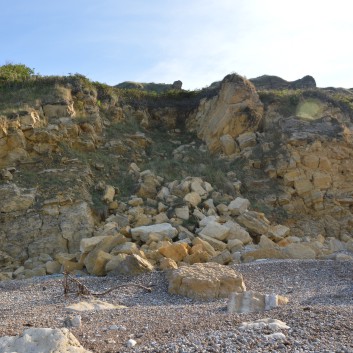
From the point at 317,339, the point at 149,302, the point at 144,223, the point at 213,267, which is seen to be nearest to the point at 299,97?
the point at 144,223

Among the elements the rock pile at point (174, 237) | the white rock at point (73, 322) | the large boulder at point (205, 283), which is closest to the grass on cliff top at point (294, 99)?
the rock pile at point (174, 237)

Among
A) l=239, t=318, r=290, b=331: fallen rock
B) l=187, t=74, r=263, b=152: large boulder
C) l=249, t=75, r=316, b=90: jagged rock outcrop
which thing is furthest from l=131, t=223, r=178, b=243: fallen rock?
l=249, t=75, r=316, b=90: jagged rock outcrop

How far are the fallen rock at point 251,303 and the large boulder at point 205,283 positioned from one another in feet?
5.29

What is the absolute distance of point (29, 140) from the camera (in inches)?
586

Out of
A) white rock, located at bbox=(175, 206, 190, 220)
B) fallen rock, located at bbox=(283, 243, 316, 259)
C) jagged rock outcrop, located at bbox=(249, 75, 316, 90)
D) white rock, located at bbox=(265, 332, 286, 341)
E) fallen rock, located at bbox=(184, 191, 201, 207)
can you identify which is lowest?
fallen rock, located at bbox=(283, 243, 316, 259)

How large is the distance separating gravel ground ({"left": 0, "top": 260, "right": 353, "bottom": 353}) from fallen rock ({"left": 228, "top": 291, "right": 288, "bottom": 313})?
0.17 meters

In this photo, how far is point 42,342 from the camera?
4398 millimetres

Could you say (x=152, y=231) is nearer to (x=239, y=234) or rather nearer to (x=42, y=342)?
(x=239, y=234)

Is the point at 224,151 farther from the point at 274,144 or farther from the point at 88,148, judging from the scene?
the point at 88,148

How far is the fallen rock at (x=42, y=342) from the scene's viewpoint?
14.2ft

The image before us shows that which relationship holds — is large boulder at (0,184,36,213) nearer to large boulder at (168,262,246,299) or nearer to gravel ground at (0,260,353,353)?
gravel ground at (0,260,353,353)

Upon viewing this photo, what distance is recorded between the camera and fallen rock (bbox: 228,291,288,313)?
609 centimetres

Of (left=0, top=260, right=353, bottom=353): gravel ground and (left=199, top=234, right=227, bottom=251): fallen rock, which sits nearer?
(left=0, top=260, right=353, bottom=353): gravel ground

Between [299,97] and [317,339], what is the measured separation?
16106mm
